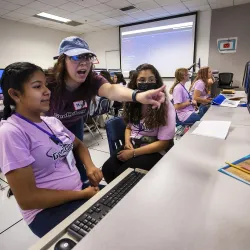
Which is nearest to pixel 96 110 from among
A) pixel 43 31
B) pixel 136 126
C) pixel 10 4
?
pixel 136 126

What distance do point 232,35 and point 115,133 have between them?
5840 millimetres

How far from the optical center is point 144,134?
5.30ft

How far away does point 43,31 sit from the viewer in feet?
23.9

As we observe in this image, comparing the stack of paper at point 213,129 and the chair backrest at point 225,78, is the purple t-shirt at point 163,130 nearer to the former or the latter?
the stack of paper at point 213,129

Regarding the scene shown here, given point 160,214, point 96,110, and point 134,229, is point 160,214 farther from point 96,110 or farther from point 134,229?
point 96,110

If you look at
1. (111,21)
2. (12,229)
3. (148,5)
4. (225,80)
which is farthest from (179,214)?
(111,21)

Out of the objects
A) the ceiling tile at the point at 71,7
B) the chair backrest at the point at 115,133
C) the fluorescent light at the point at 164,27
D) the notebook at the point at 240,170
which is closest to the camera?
the notebook at the point at 240,170

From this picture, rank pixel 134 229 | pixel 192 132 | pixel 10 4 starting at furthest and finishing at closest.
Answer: pixel 10 4 < pixel 192 132 < pixel 134 229

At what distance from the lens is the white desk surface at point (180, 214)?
1.62 ft

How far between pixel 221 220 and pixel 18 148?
2.59 feet

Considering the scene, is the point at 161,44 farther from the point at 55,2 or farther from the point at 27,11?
the point at 27,11

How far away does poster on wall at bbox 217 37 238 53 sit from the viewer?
5.68 m

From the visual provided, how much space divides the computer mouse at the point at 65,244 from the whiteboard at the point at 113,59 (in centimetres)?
795

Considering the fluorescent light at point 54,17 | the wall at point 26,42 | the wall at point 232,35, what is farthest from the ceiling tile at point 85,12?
the wall at point 232,35
